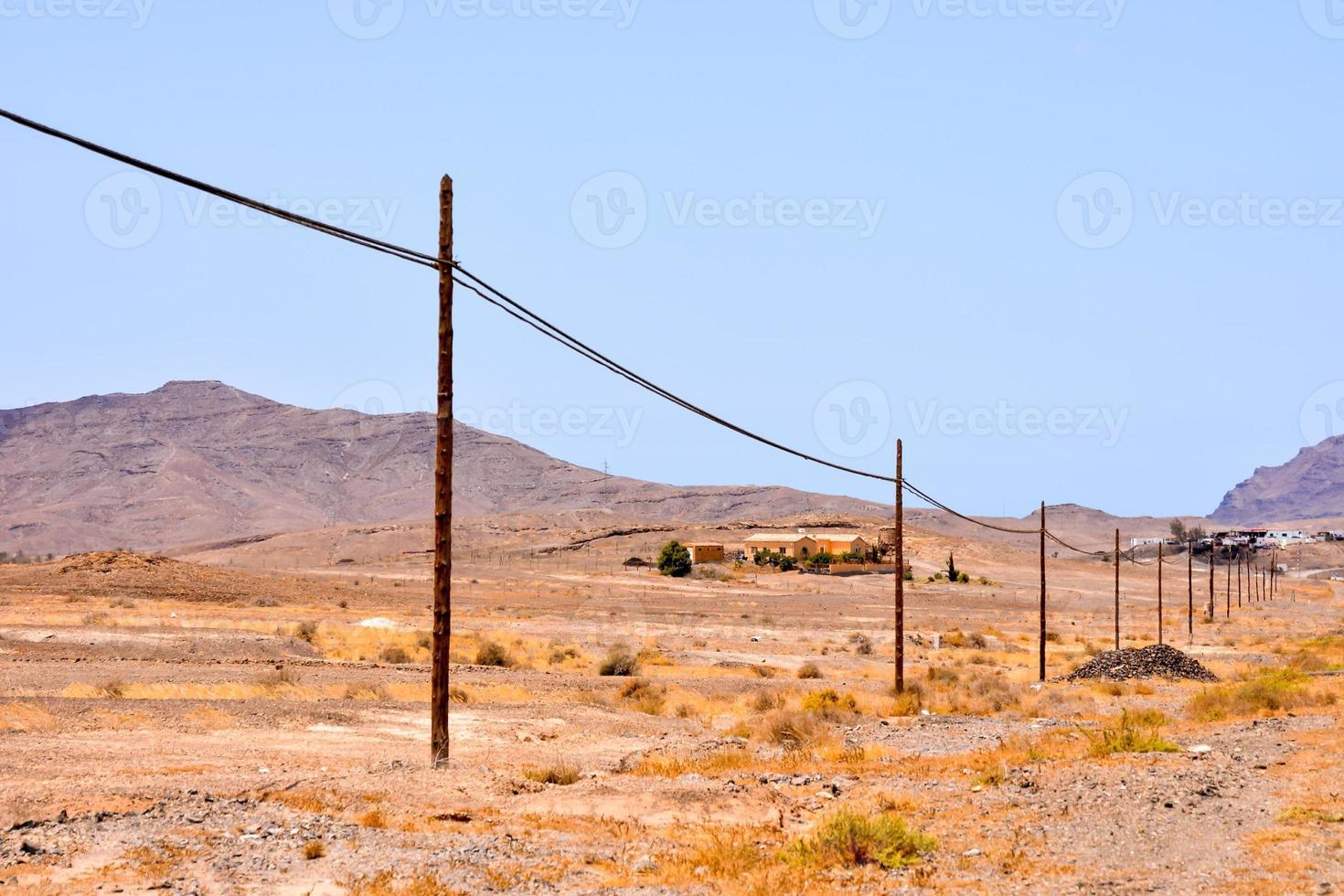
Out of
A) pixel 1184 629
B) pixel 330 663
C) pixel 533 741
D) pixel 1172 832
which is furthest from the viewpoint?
pixel 1184 629

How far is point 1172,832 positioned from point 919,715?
55.8ft

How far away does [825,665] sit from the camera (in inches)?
1869

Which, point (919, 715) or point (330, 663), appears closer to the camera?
point (919, 715)

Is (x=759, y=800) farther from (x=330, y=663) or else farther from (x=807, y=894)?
(x=330, y=663)

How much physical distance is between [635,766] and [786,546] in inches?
4595

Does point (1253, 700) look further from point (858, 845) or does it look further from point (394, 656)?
point (394, 656)

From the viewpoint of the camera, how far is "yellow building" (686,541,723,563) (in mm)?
131250

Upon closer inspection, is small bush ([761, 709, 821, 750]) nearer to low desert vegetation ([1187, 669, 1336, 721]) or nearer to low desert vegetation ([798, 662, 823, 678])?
low desert vegetation ([1187, 669, 1336, 721])

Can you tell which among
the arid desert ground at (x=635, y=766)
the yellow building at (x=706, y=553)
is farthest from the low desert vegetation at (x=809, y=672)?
the yellow building at (x=706, y=553)

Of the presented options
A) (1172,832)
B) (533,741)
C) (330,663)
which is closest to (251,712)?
(533,741)

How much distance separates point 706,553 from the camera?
432ft

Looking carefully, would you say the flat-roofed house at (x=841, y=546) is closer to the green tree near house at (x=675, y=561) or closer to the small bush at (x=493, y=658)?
the green tree near house at (x=675, y=561)

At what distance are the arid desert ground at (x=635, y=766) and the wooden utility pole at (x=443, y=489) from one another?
816 millimetres

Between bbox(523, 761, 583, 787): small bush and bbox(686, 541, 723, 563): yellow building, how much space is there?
111m
